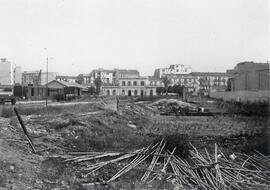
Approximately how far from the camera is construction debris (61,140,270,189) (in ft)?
25.8

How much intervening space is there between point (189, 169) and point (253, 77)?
133 feet

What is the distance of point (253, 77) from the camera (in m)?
45.3

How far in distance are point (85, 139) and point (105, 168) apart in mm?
4295

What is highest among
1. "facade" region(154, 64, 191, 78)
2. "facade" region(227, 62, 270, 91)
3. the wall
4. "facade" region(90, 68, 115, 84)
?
"facade" region(154, 64, 191, 78)

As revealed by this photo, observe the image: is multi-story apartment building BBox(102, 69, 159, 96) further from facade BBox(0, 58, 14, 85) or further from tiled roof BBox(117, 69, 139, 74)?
facade BBox(0, 58, 14, 85)

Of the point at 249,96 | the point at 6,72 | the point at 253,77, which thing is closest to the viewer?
the point at 249,96

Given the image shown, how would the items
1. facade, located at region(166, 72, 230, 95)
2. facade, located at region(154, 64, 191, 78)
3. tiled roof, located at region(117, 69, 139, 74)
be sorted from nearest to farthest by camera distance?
tiled roof, located at region(117, 69, 139, 74) < facade, located at region(166, 72, 230, 95) < facade, located at region(154, 64, 191, 78)

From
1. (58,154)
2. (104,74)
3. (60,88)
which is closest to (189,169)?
(58,154)

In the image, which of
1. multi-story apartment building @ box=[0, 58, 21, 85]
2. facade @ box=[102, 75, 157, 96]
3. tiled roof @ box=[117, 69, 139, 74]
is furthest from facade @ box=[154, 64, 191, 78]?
multi-story apartment building @ box=[0, 58, 21, 85]

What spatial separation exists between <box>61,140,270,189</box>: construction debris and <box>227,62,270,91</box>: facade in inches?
1316

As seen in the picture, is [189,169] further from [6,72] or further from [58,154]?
[6,72]

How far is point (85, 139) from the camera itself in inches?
513

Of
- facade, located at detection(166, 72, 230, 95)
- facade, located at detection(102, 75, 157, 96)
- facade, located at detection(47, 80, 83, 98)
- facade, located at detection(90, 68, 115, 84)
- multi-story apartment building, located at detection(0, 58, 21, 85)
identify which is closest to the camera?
facade, located at detection(47, 80, 83, 98)

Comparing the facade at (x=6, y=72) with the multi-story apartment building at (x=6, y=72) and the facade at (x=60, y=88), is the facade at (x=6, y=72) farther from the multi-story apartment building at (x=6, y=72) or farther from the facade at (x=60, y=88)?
the facade at (x=60, y=88)
